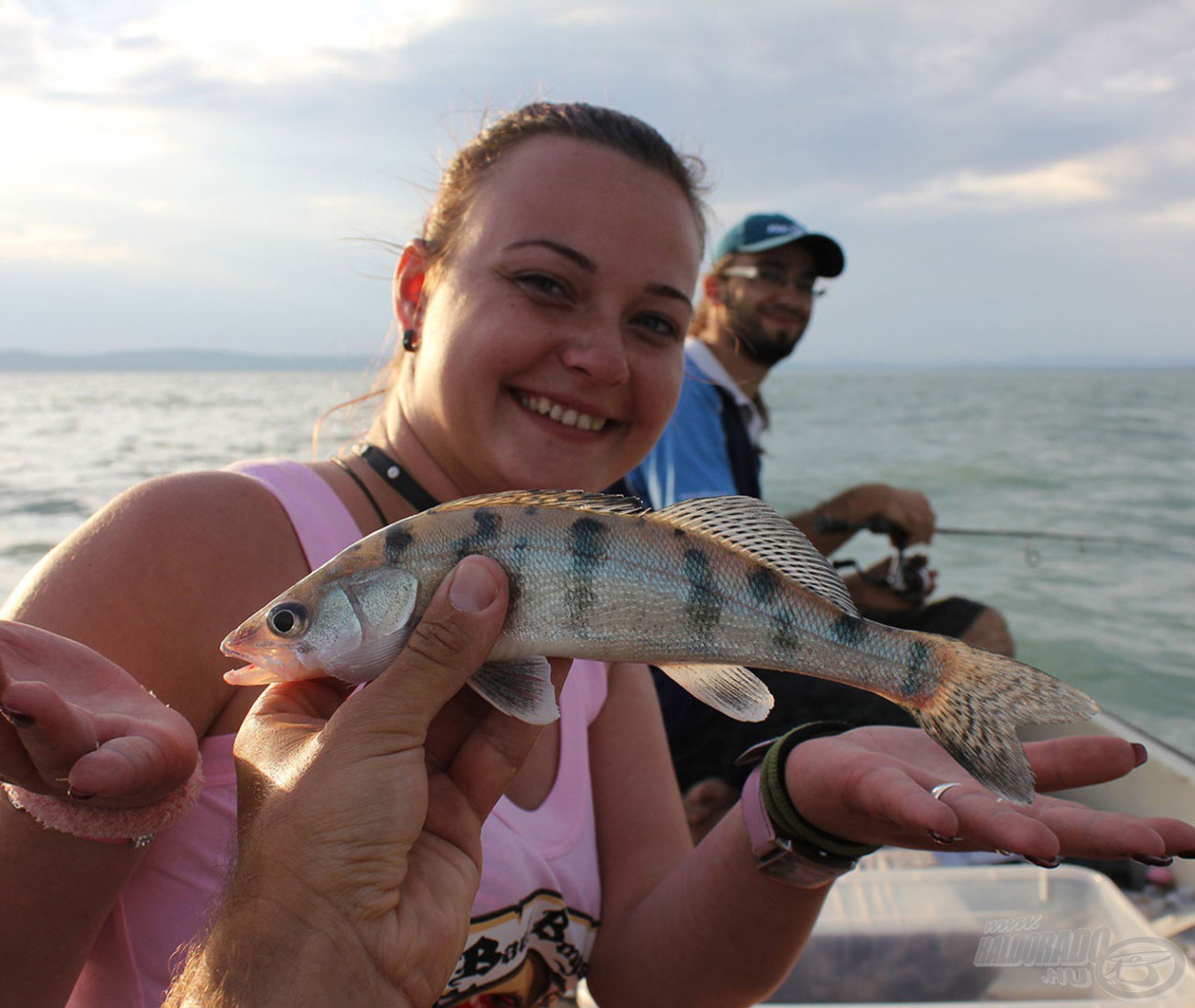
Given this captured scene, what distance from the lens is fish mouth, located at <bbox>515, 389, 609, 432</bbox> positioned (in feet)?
8.38

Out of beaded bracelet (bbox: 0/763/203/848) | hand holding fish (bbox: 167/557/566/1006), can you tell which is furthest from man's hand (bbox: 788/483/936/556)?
beaded bracelet (bbox: 0/763/203/848)

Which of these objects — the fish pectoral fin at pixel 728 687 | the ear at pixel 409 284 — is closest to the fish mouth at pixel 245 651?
the fish pectoral fin at pixel 728 687

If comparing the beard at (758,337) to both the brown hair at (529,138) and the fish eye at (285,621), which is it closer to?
the brown hair at (529,138)

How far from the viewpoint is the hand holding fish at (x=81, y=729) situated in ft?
3.94

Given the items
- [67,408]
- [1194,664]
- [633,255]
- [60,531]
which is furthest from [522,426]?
[67,408]

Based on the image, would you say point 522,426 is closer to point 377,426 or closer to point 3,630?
point 377,426

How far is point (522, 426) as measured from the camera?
254 centimetres

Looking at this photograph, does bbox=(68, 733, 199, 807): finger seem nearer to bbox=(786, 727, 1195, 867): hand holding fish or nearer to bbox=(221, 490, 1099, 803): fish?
bbox=(221, 490, 1099, 803): fish

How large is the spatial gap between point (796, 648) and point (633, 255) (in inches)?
48.1

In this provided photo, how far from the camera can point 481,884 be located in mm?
2139

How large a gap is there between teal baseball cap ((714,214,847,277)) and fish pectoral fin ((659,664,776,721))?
5.34 metres

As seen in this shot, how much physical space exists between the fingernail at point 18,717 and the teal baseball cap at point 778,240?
6241 mm

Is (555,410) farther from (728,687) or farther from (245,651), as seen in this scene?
(245,651)

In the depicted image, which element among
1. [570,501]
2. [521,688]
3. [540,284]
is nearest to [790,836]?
[521,688]
